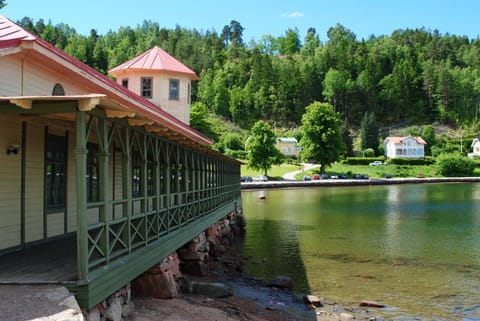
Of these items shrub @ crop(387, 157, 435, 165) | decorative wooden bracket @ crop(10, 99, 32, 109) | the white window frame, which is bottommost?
decorative wooden bracket @ crop(10, 99, 32, 109)

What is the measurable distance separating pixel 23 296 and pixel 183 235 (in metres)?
7.33

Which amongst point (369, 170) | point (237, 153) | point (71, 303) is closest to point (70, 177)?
point (71, 303)

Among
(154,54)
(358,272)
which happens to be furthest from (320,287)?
(154,54)

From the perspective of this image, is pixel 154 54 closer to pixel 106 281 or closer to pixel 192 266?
pixel 192 266

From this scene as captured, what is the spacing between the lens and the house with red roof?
7.27 meters

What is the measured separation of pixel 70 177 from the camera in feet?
41.9

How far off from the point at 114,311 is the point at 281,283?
8.28m

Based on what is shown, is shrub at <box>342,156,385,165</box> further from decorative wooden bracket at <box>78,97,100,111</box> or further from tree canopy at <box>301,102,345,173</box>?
decorative wooden bracket at <box>78,97,100,111</box>

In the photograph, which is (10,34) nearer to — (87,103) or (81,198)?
(87,103)

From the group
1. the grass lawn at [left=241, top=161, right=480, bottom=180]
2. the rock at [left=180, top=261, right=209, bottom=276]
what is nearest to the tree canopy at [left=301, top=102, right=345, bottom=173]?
the grass lawn at [left=241, top=161, right=480, bottom=180]

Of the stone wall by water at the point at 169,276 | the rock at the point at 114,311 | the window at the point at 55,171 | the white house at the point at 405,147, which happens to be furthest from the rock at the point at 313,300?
the white house at the point at 405,147

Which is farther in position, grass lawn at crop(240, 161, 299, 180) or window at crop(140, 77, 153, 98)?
grass lawn at crop(240, 161, 299, 180)

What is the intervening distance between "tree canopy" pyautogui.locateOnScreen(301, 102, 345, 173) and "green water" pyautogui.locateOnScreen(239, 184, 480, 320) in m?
39.0

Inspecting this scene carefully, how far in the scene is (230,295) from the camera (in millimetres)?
13281
